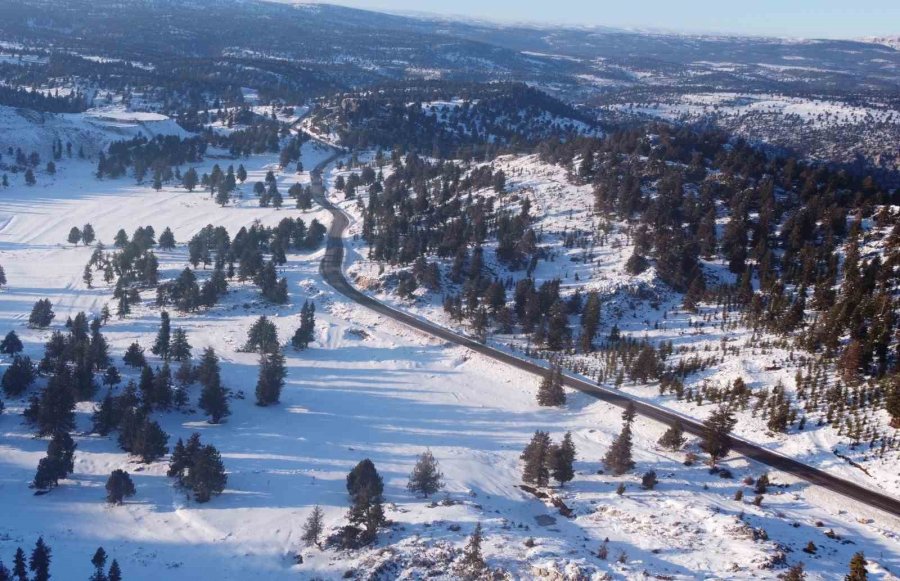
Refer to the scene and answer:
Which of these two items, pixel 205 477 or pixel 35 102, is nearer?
pixel 205 477

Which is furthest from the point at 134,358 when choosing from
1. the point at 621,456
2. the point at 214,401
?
the point at 621,456

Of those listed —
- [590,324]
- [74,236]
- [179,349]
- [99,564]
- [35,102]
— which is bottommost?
[99,564]

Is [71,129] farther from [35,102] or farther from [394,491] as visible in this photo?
[394,491]

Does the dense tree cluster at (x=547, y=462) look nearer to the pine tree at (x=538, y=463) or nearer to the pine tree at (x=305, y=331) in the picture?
the pine tree at (x=538, y=463)

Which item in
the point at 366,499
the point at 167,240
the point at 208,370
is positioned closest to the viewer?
the point at 366,499

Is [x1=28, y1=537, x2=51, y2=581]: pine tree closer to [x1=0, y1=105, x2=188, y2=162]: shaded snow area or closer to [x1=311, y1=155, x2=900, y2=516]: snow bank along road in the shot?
[x1=311, y1=155, x2=900, y2=516]: snow bank along road

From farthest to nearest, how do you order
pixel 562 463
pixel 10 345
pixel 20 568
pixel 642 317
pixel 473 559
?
pixel 642 317, pixel 10 345, pixel 562 463, pixel 473 559, pixel 20 568

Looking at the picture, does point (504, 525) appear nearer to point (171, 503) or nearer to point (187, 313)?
point (171, 503)

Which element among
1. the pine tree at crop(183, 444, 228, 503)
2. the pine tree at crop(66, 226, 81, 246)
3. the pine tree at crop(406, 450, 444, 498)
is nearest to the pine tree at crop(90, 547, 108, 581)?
the pine tree at crop(183, 444, 228, 503)
